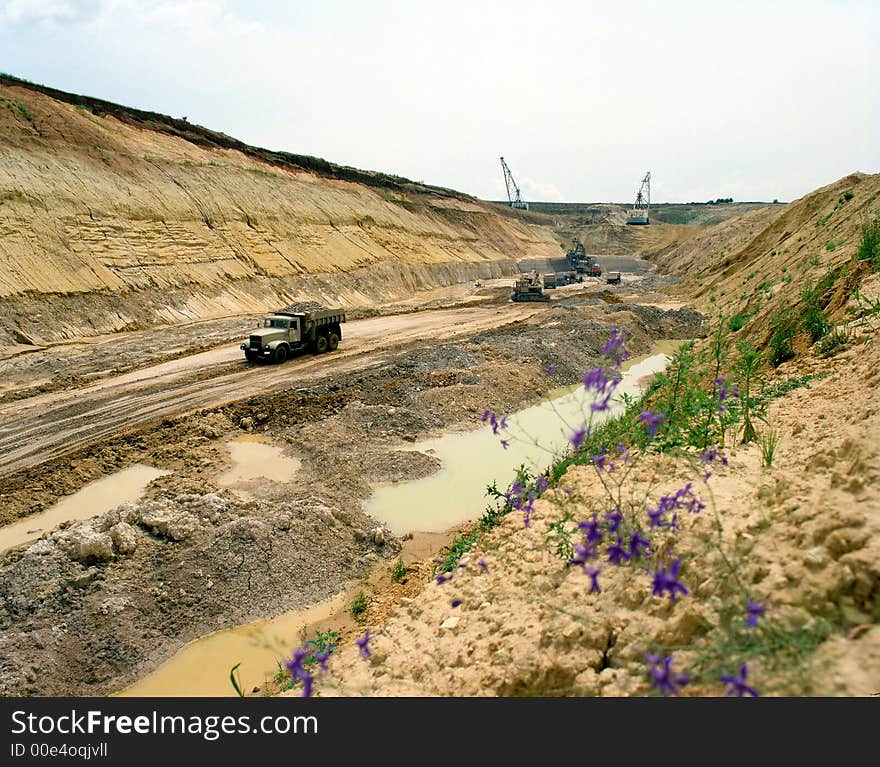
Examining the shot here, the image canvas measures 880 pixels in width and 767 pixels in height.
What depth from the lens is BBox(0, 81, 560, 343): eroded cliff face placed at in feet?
71.9

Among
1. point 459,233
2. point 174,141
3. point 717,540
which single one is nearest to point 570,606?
point 717,540

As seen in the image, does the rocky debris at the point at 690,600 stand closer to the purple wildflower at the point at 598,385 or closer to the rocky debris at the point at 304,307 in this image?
the purple wildflower at the point at 598,385

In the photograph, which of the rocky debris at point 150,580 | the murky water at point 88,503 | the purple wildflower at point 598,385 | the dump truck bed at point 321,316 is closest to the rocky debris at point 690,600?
the purple wildflower at point 598,385

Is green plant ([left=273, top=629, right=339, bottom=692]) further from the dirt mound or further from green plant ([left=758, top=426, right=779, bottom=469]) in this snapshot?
the dirt mound

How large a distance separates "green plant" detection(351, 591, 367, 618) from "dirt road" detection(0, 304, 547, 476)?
8.07 metres

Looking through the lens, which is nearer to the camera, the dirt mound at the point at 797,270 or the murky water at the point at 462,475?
the murky water at the point at 462,475

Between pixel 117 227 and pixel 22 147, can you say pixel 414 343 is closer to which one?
pixel 117 227

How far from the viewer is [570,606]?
4.41 metres

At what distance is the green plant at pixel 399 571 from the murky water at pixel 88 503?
15.9 feet

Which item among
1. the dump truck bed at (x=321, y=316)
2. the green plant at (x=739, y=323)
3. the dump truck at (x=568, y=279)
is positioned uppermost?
the dump truck at (x=568, y=279)

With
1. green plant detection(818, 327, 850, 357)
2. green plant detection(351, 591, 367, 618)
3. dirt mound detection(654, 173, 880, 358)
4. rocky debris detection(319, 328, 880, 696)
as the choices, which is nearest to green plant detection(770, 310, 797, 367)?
dirt mound detection(654, 173, 880, 358)

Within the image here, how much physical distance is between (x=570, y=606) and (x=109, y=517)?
709cm

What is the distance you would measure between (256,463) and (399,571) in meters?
4.87

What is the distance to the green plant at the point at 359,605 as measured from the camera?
7.52 m
